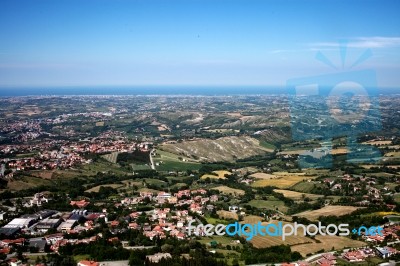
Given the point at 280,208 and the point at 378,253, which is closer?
the point at 378,253

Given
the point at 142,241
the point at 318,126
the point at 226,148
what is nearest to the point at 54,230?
the point at 142,241

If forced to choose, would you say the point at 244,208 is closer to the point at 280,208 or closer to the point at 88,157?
the point at 280,208

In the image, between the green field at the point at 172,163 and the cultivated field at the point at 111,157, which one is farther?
the cultivated field at the point at 111,157

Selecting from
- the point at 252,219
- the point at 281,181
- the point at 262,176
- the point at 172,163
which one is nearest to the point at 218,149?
the point at 172,163

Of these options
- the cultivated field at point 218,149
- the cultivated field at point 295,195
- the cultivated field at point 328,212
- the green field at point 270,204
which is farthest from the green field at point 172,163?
the cultivated field at point 328,212

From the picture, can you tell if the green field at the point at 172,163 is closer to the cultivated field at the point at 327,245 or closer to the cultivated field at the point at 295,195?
the cultivated field at the point at 295,195

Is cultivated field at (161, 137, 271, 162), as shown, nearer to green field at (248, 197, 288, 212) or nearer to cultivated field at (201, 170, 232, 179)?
cultivated field at (201, 170, 232, 179)
